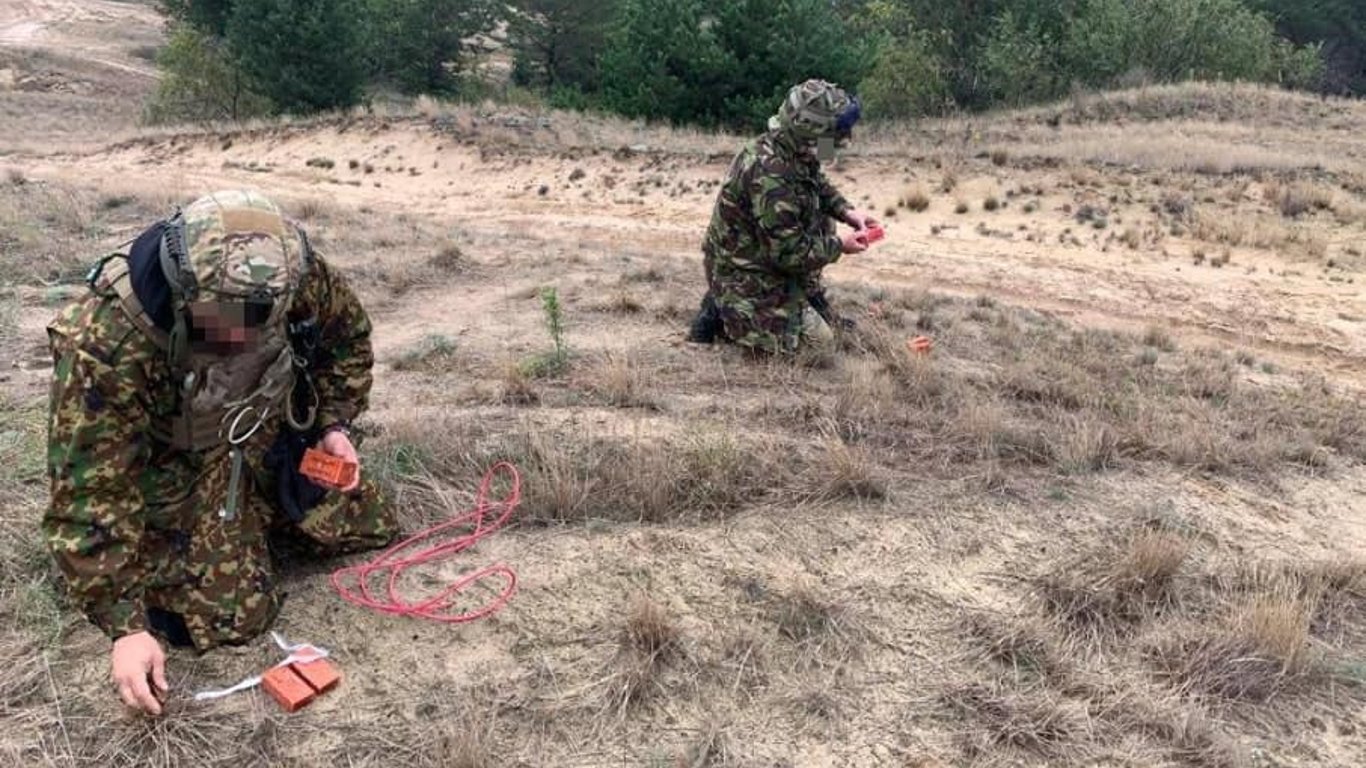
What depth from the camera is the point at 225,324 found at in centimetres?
216

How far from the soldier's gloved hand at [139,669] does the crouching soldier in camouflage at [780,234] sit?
3.40 metres

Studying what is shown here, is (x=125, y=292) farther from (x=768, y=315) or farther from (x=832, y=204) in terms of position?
(x=832, y=204)

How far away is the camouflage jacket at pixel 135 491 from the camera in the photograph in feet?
7.35

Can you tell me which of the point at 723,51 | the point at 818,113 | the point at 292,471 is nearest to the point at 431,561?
the point at 292,471

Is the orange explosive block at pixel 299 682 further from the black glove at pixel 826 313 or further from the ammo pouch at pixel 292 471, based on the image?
the black glove at pixel 826 313

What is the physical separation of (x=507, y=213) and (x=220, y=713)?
Result: 10393 millimetres

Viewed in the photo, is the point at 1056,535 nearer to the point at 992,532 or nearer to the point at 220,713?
the point at 992,532

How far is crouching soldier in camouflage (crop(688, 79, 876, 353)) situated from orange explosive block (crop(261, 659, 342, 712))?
3022 mm

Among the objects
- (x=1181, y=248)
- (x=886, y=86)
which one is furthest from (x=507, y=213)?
(x=886, y=86)

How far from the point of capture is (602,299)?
21.0ft

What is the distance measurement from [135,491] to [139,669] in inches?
16.5

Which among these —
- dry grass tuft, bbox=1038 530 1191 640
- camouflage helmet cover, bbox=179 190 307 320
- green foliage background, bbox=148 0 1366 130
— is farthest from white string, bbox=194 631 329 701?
green foliage background, bbox=148 0 1366 130

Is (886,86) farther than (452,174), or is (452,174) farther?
(886,86)

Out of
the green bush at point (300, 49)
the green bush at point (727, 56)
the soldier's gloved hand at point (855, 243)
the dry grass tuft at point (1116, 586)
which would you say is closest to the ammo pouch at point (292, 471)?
the dry grass tuft at point (1116, 586)
